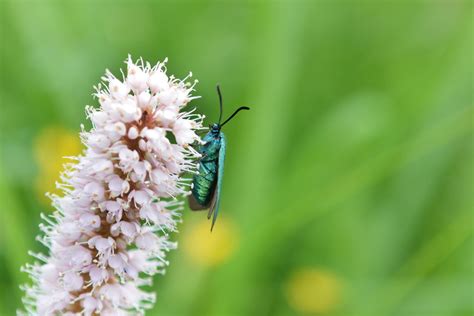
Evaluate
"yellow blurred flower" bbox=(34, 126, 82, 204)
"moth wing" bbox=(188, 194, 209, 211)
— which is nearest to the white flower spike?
"moth wing" bbox=(188, 194, 209, 211)

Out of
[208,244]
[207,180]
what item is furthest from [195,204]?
[208,244]

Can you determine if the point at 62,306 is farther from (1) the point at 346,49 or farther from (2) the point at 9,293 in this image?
(1) the point at 346,49

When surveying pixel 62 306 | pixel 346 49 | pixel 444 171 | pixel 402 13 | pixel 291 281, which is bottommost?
pixel 62 306

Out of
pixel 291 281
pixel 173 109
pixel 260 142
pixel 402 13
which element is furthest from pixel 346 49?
pixel 173 109

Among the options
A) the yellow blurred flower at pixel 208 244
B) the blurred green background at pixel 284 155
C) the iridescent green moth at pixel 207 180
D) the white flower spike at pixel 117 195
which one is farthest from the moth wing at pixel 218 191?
the yellow blurred flower at pixel 208 244

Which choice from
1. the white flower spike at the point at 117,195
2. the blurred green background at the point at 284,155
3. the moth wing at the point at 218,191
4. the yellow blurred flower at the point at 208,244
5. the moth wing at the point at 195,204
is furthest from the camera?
the yellow blurred flower at the point at 208,244

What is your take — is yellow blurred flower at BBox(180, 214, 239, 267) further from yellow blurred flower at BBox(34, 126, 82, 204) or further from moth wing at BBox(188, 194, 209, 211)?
moth wing at BBox(188, 194, 209, 211)

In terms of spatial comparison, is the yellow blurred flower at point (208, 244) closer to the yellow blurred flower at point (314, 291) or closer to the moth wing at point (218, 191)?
the yellow blurred flower at point (314, 291)
